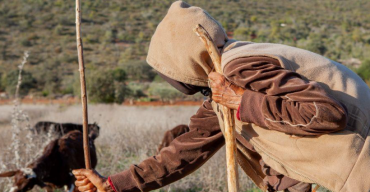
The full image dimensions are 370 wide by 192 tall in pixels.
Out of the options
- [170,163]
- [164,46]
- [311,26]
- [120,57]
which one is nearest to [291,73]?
[164,46]

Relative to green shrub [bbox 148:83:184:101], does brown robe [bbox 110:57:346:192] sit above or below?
above

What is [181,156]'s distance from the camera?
10.4 feet

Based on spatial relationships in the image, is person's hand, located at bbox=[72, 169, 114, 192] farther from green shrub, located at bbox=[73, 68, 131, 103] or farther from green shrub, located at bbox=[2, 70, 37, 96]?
green shrub, located at bbox=[2, 70, 37, 96]

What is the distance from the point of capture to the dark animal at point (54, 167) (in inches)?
240

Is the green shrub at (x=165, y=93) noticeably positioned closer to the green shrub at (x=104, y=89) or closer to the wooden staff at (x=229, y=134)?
the green shrub at (x=104, y=89)

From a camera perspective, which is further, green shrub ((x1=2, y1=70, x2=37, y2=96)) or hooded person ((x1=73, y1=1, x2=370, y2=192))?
green shrub ((x1=2, y1=70, x2=37, y2=96))

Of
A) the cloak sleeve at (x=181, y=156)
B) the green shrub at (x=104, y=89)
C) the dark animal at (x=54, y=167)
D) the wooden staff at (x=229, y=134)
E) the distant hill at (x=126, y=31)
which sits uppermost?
the wooden staff at (x=229, y=134)

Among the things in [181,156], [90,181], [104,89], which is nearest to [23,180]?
[90,181]

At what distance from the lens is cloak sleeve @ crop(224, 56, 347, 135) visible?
2.16m

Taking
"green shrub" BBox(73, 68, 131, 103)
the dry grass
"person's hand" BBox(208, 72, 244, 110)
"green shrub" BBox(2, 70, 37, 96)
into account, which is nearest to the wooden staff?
"person's hand" BBox(208, 72, 244, 110)

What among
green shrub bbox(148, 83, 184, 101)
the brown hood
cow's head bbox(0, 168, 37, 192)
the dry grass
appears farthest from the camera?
green shrub bbox(148, 83, 184, 101)

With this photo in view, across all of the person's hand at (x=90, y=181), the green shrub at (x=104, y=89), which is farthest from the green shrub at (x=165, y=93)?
the person's hand at (x=90, y=181)

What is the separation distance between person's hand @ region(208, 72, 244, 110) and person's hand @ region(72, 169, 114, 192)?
1002mm

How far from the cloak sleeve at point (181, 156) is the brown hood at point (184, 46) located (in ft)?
1.61
